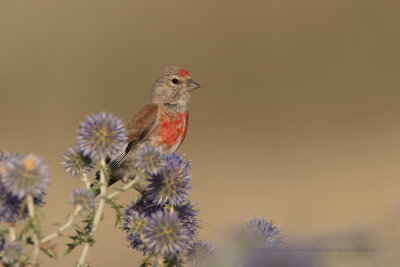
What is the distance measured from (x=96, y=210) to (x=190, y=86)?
11.2 ft

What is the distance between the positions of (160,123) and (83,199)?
2.88 m

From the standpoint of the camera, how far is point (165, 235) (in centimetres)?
236

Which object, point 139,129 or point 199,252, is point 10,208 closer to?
point 199,252

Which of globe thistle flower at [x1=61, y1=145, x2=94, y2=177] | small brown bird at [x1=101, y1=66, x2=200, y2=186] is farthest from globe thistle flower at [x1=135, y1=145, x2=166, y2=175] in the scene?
small brown bird at [x1=101, y1=66, x2=200, y2=186]

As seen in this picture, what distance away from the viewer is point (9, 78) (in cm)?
1408

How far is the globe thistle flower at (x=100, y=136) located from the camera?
264 centimetres

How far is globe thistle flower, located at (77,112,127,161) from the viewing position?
8.66 feet

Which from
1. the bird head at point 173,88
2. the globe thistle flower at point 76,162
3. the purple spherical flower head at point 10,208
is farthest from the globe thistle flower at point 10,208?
the bird head at point 173,88

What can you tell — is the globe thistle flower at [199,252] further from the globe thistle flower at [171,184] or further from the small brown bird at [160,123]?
the small brown bird at [160,123]

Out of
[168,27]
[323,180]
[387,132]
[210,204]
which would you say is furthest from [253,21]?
[210,204]

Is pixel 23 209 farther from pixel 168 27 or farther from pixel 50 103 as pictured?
pixel 168 27

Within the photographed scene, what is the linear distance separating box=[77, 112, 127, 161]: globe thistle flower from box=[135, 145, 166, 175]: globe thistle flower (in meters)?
0.14

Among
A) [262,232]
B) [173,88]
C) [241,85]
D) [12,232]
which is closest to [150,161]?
[262,232]

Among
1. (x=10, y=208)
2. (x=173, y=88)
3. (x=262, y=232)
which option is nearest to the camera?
(x=10, y=208)
